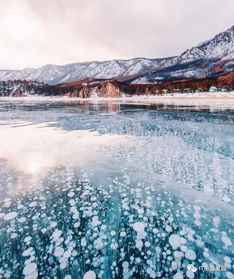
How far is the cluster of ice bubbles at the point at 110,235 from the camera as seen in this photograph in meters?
3.28

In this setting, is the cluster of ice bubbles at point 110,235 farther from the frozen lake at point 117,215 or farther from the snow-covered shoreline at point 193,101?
the snow-covered shoreline at point 193,101

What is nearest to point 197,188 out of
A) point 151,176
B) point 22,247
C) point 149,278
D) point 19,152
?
point 151,176

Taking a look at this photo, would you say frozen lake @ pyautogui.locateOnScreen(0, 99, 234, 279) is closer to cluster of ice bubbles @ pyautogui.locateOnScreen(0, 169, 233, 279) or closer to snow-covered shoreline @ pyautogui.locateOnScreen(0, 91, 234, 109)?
cluster of ice bubbles @ pyautogui.locateOnScreen(0, 169, 233, 279)

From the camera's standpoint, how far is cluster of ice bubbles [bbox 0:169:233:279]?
129 inches

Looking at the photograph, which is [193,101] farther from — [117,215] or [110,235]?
[110,235]

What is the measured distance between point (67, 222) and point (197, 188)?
361cm

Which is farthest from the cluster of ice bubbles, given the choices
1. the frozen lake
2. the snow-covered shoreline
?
the snow-covered shoreline

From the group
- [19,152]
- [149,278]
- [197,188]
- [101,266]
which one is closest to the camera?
[149,278]

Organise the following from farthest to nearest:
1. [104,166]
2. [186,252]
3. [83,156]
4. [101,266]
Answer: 1. [83,156]
2. [104,166]
3. [186,252]
4. [101,266]

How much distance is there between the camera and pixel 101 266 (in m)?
3.32

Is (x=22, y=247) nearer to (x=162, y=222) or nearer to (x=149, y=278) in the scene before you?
(x=149, y=278)

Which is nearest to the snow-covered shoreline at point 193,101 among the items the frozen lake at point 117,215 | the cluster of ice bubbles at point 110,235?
the frozen lake at point 117,215

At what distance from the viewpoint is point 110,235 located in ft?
13.2

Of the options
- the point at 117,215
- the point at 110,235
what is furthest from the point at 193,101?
the point at 110,235
